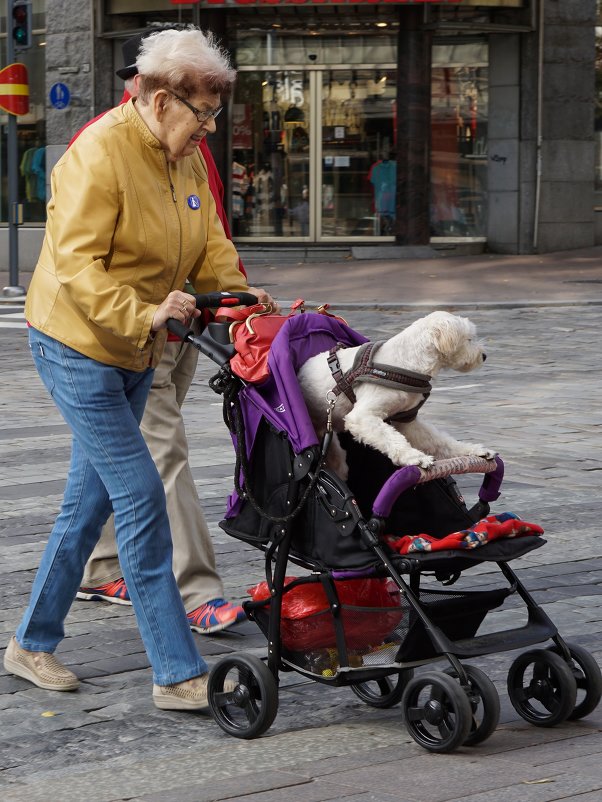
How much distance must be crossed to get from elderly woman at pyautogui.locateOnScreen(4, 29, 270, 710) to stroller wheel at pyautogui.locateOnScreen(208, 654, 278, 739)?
0.41ft

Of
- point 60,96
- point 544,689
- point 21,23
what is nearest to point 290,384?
point 544,689

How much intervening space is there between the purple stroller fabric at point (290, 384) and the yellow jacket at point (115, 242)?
14.1 inches

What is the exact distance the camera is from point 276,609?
4141 mm

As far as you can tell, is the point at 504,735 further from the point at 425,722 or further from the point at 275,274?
the point at 275,274

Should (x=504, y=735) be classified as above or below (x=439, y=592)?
below

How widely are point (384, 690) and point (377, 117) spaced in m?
21.3

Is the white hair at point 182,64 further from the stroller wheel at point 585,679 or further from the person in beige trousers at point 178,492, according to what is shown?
the stroller wheel at point 585,679

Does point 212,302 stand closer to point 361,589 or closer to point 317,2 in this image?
point 361,589

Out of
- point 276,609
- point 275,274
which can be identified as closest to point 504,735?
point 276,609

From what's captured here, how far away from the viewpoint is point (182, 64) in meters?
4.09

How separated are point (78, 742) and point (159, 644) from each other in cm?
38

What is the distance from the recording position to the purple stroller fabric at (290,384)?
13.3ft

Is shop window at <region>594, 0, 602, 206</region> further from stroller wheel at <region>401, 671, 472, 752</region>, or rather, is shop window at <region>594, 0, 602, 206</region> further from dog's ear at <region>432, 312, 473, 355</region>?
stroller wheel at <region>401, 671, 472, 752</region>

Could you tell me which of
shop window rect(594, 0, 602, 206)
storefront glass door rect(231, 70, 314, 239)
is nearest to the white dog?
storefront glass door rect(231, 70, 314, 239)
